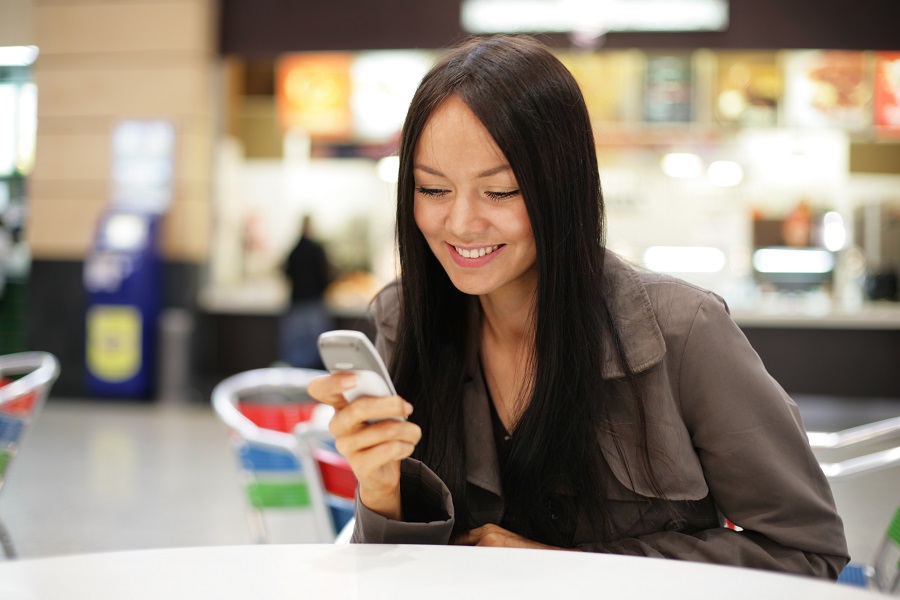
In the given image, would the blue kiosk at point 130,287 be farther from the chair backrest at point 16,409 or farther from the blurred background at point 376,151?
the chair backrest at point 16,409

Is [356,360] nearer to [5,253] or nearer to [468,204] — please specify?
[468,204]

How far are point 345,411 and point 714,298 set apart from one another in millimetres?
606

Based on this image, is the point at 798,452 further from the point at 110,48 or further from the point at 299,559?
the point at 110,48

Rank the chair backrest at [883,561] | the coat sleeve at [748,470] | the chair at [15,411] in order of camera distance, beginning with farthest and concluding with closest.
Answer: the chair at [15,411], the chair backrest at [883,561], the coat sleeve at [748,470]

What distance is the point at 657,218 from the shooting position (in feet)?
30.7

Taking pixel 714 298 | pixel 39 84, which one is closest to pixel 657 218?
pixel 39 84

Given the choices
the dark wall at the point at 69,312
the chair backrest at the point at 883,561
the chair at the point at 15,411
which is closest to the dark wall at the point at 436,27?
the dark wall at the point at 69,312

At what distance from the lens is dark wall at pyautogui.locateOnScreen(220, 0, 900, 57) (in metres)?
7.70

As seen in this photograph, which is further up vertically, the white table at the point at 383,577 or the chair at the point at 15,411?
the white table at the point at 383,577

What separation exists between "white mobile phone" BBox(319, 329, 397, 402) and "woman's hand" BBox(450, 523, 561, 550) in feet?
1.03

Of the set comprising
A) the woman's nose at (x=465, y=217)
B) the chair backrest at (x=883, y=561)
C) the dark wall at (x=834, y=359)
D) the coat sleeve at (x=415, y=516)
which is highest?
the woman's nose at (x=465, y=217)

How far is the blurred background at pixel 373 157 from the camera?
25.7 ft

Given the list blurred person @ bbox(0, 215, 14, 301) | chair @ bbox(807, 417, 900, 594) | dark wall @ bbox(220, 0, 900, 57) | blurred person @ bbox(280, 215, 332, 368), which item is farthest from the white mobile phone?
blurred person @ bbox(0, 215, 14, 301)

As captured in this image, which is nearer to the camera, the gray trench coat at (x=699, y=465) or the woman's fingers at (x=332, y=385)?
the woman's fingers at (x=332, y=385)
